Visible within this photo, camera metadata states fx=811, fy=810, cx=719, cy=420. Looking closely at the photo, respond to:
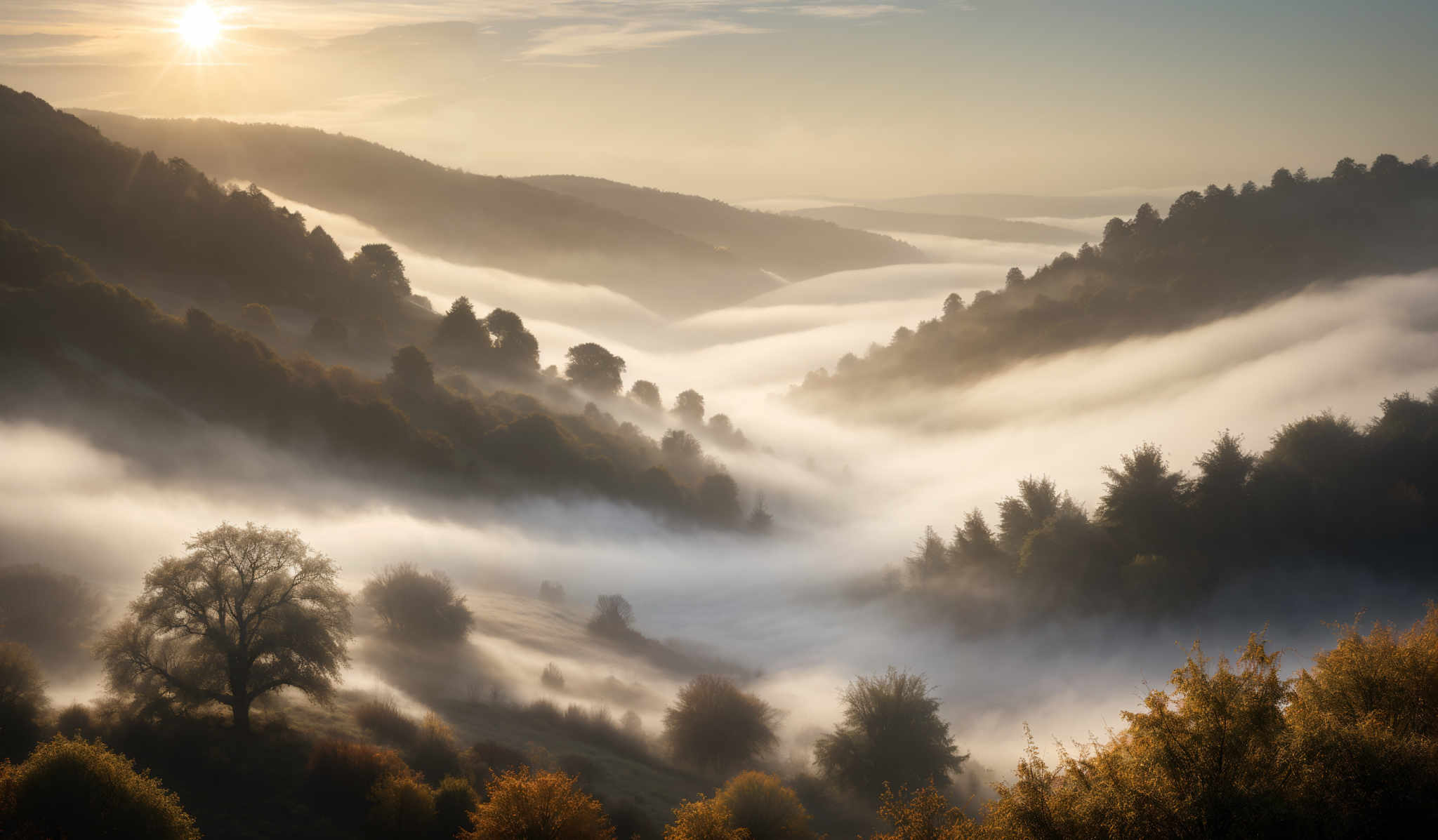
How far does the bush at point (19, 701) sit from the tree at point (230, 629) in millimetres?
2231

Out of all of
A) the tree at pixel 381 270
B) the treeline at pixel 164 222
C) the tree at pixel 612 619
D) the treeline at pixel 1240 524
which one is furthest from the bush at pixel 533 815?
the tree at pixel 381 270

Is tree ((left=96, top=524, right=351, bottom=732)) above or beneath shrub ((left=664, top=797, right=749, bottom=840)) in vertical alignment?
above

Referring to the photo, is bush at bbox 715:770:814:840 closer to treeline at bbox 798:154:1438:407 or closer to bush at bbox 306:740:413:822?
bush at bbox 306:740:413:822

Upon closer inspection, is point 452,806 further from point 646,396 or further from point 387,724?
point 646,396

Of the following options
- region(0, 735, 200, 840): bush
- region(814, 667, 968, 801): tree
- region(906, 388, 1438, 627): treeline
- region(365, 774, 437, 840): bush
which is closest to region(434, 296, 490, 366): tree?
region(906, 388, 1438, 627): treeline

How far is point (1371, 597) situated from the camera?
53.0 meters

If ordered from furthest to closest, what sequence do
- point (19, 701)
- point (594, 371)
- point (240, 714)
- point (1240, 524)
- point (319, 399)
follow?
point (594, 371) < point (319, 399) < point (1240, 524) < point (240, 714) < point (19, 701)

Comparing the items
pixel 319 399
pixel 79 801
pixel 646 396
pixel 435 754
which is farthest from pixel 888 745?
pixel 646 396

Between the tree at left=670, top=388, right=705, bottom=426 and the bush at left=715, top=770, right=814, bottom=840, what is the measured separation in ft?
323

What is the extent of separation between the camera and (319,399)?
83.7 metres

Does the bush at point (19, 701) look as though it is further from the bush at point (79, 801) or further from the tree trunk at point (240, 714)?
the bush at point (79, 801)

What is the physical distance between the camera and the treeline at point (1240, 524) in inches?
2160

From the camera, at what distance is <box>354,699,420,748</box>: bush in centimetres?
3306

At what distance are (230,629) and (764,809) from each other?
70.9 ft
